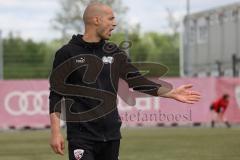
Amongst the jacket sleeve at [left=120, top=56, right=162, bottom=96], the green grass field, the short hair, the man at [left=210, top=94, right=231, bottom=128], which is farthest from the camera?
the man at [left=210, top=94, right=231, bottom=128]

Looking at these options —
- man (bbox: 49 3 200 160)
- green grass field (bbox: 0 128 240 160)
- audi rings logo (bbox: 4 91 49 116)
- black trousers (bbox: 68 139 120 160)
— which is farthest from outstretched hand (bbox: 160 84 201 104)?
audi rings logo (bbox: 4 91 49 116)

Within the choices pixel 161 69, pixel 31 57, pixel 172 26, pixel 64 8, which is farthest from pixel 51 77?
pixel 172 26

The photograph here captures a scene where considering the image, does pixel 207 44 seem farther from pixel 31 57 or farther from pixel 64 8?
pixel 31 57

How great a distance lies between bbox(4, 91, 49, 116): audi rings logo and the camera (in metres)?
36.5

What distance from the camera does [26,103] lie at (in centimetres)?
3691

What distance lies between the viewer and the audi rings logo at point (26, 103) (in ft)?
120

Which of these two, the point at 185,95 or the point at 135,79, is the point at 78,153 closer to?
the point at 135,79

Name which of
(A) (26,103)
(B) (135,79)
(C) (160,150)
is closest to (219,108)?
(A) (26,103)

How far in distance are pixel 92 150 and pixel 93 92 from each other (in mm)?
521

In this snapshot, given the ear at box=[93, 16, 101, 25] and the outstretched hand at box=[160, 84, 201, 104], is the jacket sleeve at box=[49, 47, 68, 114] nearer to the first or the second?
the ear at box=[93, 16, 101, 25]

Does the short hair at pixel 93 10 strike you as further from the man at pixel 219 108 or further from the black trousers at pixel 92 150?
the man at pixel 219 108

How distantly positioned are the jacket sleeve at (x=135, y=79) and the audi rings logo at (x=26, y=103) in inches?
1166

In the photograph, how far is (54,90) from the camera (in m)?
6.96

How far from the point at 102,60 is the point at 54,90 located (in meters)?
0.51
